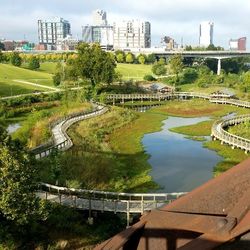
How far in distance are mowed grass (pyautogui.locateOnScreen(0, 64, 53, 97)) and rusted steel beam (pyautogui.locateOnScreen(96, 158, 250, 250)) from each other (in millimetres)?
71131

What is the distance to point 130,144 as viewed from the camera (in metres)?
41.7

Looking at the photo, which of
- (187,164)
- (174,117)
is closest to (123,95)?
(174,117)

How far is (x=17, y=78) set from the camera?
90875 millimetres

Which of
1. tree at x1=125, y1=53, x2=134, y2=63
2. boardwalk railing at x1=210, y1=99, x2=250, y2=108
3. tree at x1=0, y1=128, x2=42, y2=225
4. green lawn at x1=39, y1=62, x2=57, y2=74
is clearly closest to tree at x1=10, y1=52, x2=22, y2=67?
green lawn at x1=39, y1=62, x2=57, y2=74

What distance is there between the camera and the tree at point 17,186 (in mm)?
14203

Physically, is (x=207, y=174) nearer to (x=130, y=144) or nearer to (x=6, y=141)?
(x=130, y=144)

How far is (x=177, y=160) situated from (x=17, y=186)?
22.2 m

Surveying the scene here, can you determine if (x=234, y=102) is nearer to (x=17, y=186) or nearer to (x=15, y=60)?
(x=17, y=186)

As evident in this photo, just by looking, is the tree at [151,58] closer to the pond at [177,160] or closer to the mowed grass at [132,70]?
the mowed grass at [132,70]

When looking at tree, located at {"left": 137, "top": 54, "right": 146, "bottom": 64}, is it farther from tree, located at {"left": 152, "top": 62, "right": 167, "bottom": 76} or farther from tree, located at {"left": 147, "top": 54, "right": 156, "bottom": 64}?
tree, located at {"left": 152, "top": 62, "right": 167, "bottom": 76}

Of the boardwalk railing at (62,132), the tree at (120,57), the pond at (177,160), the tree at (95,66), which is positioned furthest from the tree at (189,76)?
the pond at (177,160)

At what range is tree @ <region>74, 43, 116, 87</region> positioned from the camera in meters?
74.7

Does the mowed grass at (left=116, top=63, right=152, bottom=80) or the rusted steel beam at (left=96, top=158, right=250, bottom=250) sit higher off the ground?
the mowed grass at (left=116, top=63, right=152, bottom=80)

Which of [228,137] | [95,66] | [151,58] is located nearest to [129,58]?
[151,58]
